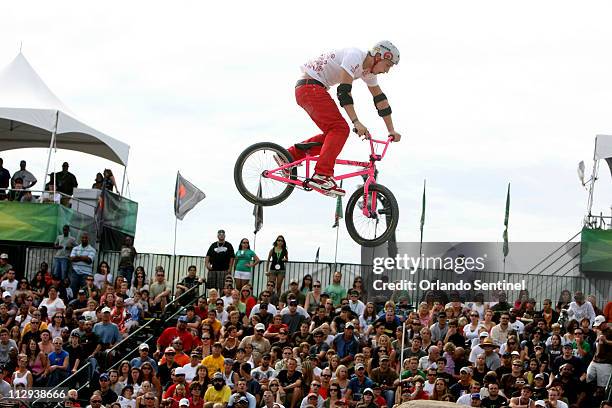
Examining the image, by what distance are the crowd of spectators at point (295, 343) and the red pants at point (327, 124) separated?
4135 mm

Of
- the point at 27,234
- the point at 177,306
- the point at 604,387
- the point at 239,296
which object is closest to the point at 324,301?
the point at 239,296

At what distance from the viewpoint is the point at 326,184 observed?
53.2 ft

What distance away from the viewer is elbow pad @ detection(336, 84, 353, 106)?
627 inches

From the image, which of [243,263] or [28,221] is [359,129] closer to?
[243,263]

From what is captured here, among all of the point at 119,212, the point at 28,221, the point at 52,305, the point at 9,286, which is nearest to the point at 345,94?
the point at 52,305

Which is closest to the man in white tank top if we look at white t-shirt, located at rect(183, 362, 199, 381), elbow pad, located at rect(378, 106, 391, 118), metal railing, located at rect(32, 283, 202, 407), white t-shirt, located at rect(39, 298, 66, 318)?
elbow pad, located at rect(378, 106, 391, 118)

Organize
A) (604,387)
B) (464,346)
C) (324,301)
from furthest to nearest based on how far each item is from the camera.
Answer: (324,301), (464,346), (604,387)

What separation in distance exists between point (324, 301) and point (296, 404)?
120 inches

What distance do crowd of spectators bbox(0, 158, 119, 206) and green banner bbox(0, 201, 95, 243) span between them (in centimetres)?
33

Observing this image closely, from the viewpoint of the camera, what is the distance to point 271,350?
68.6ft

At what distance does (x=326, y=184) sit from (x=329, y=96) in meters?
1.07

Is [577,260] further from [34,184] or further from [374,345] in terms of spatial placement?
[34,184]

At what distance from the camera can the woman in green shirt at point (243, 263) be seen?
Result: 24328 millimetres

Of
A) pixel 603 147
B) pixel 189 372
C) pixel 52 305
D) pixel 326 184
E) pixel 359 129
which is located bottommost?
pixel 189 372
